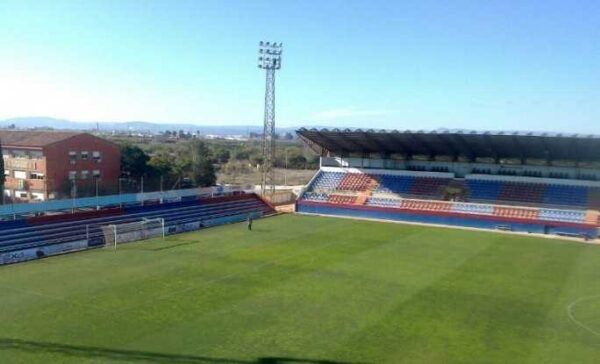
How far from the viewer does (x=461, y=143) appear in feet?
137

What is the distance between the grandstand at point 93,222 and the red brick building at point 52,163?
13096 mm

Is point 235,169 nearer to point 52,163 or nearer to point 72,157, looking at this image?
point 72,157

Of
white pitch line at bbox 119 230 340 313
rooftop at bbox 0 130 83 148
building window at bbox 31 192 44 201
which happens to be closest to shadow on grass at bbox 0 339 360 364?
white pitch line at bbox 119 230 340 313

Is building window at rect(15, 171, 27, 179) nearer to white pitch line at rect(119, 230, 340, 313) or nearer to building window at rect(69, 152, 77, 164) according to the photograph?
building window at rect(69, 152, 77, 164)

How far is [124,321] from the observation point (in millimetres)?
16203

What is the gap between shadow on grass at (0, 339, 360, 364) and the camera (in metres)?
13.5

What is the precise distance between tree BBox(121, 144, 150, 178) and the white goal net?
21.2 m

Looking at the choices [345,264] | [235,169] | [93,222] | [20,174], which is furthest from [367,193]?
[235,169]

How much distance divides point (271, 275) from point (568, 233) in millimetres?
23711

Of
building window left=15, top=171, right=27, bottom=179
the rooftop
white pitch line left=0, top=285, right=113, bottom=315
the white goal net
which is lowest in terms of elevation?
white pitch line left=0, top=285, right=113, bottom=315

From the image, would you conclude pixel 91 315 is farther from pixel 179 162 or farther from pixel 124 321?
pixel 179 162

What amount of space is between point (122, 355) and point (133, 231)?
17432mm

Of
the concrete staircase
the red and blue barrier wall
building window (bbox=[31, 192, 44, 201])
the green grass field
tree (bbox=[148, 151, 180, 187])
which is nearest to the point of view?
the green grass field

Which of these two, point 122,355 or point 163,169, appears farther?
point 163,169
